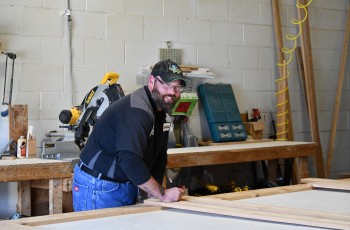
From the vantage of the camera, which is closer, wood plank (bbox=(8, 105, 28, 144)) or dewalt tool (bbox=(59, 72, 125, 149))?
dewalt tool (bbox=(59, 72, 125, 149))

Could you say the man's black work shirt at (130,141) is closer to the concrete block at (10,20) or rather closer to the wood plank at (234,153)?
the wood plank at (234,153)

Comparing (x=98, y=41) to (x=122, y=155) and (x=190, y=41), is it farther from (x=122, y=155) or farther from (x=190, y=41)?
(x=122, y=155)

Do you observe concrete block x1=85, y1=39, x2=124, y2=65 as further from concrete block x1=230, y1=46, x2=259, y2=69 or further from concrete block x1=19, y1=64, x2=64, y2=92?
concrete block x1=230, y1=46, x2=259, y2=69

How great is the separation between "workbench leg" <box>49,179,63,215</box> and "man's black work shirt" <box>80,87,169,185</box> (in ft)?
2.93

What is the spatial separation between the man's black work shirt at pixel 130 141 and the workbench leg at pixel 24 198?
147 cm

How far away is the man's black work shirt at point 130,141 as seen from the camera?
8.84 ft

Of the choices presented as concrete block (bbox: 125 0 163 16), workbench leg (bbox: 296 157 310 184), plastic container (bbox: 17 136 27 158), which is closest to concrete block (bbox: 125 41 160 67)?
concrete block (bbox: 125 0 163 16)

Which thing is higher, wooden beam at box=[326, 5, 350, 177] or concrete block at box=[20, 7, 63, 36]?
concrete block at box=[20, 7, 63, 36]

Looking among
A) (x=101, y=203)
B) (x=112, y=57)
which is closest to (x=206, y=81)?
(x=112, y=57)

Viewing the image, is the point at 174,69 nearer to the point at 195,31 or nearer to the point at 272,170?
the point at 195,31

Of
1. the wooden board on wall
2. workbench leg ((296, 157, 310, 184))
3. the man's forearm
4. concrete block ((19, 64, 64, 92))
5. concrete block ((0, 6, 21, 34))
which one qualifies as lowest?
workbench leg ((296, 157, 310, 184))

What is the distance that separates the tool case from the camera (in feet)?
18.5

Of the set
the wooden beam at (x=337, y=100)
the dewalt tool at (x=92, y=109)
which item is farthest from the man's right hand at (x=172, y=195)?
the wooden beam at (x=337, y=100)

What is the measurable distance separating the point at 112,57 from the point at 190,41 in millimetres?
890
